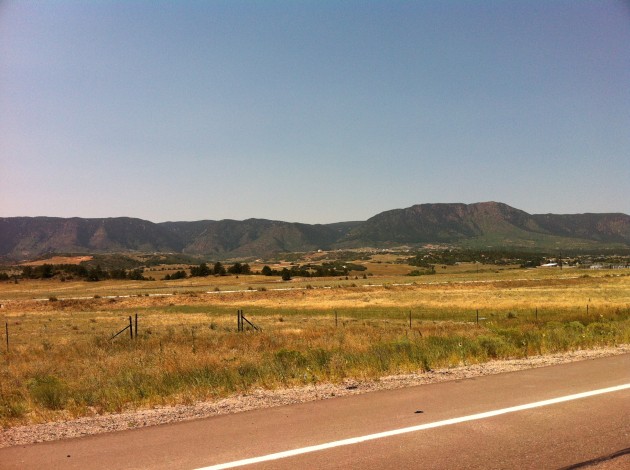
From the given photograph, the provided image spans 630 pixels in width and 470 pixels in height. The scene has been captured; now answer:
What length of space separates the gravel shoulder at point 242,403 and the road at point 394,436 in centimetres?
43

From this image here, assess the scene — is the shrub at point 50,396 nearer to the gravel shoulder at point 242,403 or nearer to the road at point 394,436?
the gravel shoulder at point 242,403

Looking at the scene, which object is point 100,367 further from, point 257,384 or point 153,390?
point 257,384

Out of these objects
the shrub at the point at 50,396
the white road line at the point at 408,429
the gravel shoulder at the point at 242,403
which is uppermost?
the white road line at the point at 408,429

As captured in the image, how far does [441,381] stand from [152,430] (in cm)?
576

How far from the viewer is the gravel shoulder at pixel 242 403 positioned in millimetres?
7703

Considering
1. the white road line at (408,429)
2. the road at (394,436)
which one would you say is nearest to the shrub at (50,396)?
the road at (394,436)

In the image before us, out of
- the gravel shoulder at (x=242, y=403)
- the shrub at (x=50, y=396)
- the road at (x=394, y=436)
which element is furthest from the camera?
the shrub at (x=50, y=396)

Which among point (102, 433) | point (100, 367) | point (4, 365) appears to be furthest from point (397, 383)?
point (4, 365)

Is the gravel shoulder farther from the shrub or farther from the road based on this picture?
the shrub

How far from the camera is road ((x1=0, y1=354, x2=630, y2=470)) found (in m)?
6.09

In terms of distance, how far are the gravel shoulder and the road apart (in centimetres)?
43

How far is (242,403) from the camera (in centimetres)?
912

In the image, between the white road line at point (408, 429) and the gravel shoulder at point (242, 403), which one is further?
the gravel shoulder at point (242, 403)

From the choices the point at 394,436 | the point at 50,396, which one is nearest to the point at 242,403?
the point at 394,436
